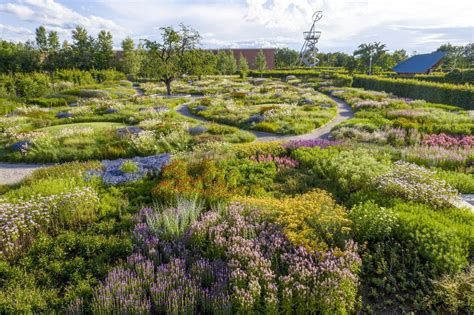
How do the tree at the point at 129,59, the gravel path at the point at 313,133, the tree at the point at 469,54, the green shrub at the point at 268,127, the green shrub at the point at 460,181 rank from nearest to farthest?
the green shrub at the point at 460,181 → the gravel path at the point at 313,133 → the green shrub at the point at 268,127 → the tree at the point at 129,59 → the tree at the point at 469,54

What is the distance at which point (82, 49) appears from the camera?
207 feet

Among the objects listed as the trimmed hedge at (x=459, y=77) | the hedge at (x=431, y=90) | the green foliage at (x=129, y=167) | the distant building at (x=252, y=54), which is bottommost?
the green foliage at (x=129, y=167)

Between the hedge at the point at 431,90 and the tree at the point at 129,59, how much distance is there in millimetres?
37915

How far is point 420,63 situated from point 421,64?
23.8 inches

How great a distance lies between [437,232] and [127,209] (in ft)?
19.8

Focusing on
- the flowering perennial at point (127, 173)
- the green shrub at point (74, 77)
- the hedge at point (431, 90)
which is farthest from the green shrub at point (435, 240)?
the green shrub at point (74, 77)

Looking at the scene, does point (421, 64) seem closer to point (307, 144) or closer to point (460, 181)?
point (307, 144)

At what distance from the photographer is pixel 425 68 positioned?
57281 mm

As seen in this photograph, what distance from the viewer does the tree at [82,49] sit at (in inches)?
2392

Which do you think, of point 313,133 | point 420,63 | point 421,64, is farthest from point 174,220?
point 420,63

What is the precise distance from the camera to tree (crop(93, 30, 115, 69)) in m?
62.6

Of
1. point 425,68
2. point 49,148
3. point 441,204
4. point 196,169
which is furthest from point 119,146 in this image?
point 425,68

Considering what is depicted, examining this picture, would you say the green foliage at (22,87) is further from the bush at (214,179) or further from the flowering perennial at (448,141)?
the flowering perennial at (448,141)

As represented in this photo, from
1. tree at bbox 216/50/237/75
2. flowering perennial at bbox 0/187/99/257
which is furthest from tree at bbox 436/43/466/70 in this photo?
flowering perennial at bbox 0/187/99/257
